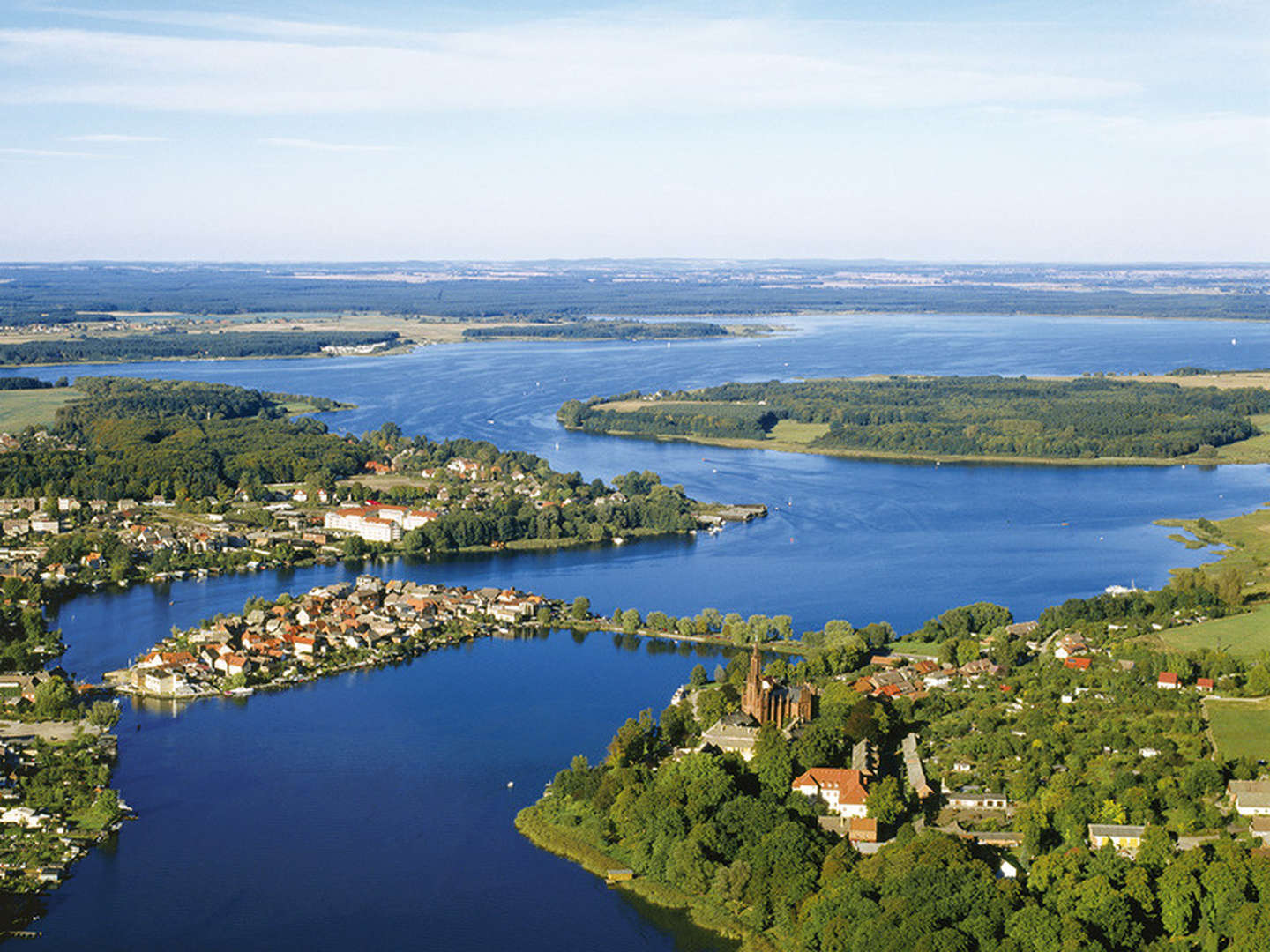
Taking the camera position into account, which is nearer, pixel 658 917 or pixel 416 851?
pixel 658 917

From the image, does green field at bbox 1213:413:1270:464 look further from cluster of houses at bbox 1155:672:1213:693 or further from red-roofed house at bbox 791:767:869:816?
red-roofed house at bbox 791:767:869:816

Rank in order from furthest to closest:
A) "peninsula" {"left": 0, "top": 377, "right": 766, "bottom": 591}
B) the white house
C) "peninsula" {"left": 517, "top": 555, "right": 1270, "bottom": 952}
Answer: "peninsula" {"left": 0, "top": 377, "right": 766, "bottom": 591}
the white house
"peninsula" {"left": 517, "top": 555, "right": 1270, "bottom": 952}

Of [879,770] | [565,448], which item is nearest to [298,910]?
[879,770]

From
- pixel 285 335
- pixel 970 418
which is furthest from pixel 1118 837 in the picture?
pixel 285 335

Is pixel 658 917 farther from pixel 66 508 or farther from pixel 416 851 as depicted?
pixel 66 508

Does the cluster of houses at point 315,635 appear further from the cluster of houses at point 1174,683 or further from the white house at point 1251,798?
the white house at point 1251,798

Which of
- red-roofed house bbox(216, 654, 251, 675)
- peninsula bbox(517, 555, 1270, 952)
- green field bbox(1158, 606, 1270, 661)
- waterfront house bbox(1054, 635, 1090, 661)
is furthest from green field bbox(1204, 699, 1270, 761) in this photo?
red-roofed house bbox(216, 654, 251, 675)

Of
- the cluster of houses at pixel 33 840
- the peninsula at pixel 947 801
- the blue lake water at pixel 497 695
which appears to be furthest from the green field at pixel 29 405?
the peninsula at pixel 947 801
